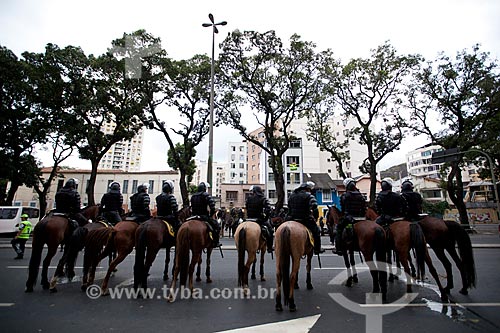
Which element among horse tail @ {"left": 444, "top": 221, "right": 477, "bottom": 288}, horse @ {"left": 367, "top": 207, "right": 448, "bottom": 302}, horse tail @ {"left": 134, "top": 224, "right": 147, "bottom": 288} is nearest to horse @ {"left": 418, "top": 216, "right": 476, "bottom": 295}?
horse tail @ {"left": 444, "top": 221, "right": 477, "bottom": 288}

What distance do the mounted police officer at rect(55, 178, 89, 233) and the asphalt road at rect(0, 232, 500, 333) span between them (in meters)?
1.56

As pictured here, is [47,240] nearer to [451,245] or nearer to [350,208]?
[350,208]

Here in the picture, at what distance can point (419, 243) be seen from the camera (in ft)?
18.6

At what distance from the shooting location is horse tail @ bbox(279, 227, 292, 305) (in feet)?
16.1

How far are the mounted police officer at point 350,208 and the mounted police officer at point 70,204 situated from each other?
677 cm

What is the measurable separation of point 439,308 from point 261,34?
18.9m

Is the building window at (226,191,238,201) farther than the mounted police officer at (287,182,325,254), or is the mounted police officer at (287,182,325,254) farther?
the building window at (226,191,238,201)

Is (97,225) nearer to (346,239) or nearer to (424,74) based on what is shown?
(346,239)

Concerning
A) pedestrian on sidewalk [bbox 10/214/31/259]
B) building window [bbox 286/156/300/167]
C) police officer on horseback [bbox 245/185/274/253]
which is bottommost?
pedestrian on sidewalk [bbox 10/214/31/259]

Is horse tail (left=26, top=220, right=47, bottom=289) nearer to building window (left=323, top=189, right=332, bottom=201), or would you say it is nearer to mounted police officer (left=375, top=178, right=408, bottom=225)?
mounted police officer (left=375, top=178, right=408, bottom=225)

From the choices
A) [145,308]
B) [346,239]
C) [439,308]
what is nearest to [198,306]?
[145,308]

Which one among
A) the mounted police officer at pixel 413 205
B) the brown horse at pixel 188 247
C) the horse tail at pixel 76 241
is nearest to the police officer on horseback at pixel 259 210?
the brown horse at pixel 188 247

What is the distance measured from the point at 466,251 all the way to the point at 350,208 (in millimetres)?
2655

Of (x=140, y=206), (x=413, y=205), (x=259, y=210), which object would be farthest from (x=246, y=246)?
(x=413, y=205)
